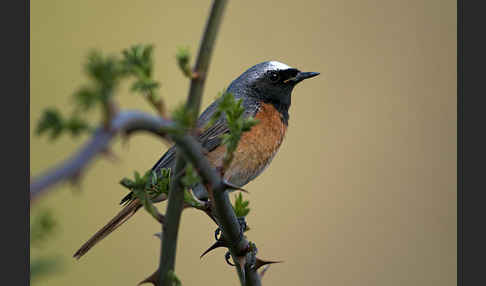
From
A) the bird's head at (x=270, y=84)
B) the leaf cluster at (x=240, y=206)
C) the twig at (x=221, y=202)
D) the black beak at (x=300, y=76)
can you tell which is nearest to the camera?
the twig at (x=221, y=202)

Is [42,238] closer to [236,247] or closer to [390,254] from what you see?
[236,247]

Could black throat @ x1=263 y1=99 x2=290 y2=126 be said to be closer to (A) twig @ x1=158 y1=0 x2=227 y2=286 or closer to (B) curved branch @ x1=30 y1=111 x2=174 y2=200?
(A) twig @ x1=158 y1=0 x2=227 y2=286

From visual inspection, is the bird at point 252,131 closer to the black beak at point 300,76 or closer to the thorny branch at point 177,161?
the black beak at point 300,76

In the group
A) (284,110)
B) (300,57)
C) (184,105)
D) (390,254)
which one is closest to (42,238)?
(184,105)

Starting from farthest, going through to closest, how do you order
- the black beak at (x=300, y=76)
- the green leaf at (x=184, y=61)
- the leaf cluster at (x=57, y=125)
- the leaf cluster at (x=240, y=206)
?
1. the black beak at (x=300, y=76)
2. the leaf cluster at (x=240, y=206)
3. the green leaf at (x=184, y=61)
4. the leaf cluster at (x=57, y=125)

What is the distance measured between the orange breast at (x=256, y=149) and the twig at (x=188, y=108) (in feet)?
6.10

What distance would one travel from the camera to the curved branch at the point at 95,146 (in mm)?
582

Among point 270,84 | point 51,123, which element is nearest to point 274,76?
point 270,84

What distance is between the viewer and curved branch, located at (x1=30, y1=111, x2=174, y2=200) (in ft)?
1.91

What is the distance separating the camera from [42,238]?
29.2 inches

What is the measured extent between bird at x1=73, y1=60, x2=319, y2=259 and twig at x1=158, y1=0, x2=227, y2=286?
5.67ft

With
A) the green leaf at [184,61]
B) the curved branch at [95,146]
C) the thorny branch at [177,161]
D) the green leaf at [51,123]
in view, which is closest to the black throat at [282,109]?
the thorny branch at [177,161]

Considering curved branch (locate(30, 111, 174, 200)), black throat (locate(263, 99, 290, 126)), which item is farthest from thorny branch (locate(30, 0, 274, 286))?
black throat (locate(263, 99, 290, 126))

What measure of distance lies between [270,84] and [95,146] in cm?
289
